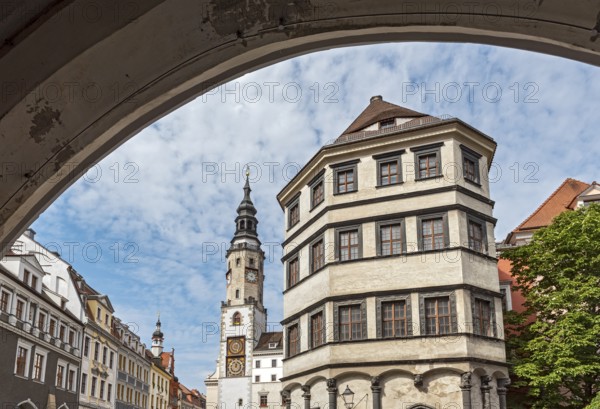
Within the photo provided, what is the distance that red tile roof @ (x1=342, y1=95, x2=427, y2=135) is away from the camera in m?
28.4

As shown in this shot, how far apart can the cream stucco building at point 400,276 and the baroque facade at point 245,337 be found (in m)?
60.7

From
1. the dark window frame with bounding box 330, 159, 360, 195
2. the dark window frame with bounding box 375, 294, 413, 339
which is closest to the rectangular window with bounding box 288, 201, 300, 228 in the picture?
the dark window frame with bounding box 330, 159, 360, 195

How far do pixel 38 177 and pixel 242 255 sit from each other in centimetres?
9906

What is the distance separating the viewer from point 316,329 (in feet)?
86.8

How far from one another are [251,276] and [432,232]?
253 feet

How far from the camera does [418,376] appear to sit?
2286 cm

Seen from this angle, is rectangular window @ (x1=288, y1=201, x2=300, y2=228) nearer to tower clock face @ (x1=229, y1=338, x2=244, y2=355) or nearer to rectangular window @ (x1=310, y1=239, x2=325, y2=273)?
rectangular window @ (x1=310, y1=239, x2=325, y2=273)

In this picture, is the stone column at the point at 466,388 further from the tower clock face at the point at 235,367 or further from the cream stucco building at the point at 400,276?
the tower clock face at the point at 235,367

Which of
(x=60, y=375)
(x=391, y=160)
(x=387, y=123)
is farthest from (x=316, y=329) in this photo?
(x=60, y=375)

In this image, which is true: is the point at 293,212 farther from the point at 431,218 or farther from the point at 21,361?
the point at 21,361

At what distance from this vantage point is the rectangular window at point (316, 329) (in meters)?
26.0

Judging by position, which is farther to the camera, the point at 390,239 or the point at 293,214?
the point at 293,214

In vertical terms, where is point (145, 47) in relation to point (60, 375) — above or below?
below

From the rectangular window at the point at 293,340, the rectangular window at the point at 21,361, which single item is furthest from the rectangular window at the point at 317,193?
the rectangular window at the point at 21,361
